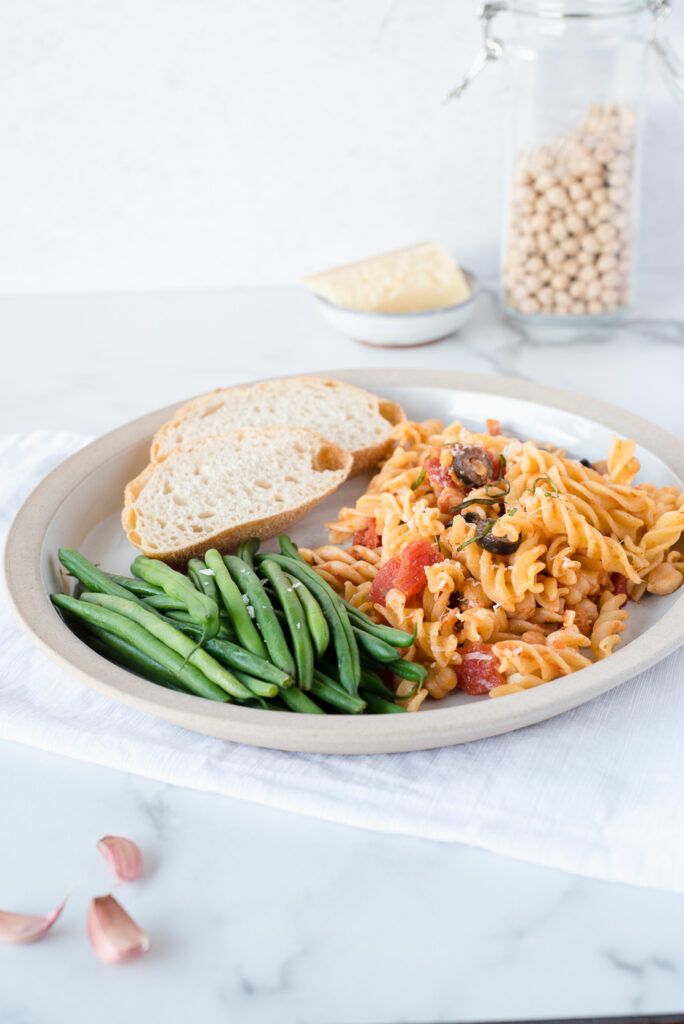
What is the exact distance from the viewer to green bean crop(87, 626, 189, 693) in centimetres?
220

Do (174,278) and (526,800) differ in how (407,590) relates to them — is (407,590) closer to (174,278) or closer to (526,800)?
(526,800)

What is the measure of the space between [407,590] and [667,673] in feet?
2.05

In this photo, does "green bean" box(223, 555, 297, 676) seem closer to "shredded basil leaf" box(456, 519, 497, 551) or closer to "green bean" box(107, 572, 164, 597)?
"green bean" box(107, 572, 164, 597)

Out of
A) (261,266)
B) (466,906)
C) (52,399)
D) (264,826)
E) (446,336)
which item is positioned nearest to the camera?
(466,906)

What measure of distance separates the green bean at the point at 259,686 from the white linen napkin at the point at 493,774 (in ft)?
0.39

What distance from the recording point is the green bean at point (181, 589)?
219 centimetres

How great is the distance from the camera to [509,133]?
13.4ft

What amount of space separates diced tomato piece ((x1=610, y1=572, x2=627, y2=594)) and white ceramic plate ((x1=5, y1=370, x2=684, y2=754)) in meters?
0.06

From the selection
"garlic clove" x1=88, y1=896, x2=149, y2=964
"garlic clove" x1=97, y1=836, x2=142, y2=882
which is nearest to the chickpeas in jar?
"garlic clove" x1=97, y1=836, x2=142, y2=882

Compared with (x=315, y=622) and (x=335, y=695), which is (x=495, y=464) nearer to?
(x=315, y=622)

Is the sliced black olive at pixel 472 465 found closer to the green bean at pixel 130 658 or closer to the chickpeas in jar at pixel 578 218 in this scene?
the green bean at pixel 130 658

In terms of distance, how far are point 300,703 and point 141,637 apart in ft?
1.40

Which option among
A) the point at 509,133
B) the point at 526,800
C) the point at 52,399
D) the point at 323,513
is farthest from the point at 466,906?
the point at 509,133

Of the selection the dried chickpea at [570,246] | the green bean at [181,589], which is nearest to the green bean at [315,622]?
the green bean at [181,589]
